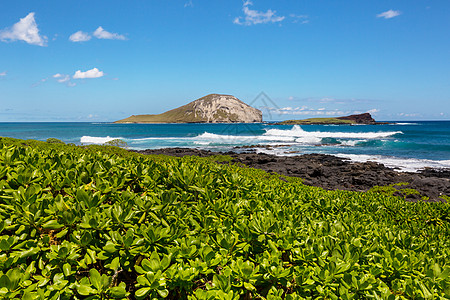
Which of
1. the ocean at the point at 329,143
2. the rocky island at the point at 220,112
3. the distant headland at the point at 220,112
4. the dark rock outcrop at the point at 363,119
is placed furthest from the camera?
the rocky island at the point at 220,112

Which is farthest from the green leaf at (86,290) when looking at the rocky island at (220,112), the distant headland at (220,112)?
the rocky island at (220,112)

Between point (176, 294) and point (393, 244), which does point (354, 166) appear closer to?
point (393, 244)

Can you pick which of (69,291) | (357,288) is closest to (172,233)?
(69,291)

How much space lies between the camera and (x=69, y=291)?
1.55m

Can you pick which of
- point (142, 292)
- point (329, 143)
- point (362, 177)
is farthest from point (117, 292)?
point (329, 143)

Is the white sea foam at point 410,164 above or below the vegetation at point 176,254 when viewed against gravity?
below

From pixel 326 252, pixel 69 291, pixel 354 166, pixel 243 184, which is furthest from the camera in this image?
pixel 354 166

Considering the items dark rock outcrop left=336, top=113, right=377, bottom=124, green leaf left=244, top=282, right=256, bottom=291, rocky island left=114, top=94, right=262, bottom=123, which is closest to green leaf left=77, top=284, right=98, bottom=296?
green leaf left=244, top=282, right=256, bottom=291

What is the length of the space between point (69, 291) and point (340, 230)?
241 cm

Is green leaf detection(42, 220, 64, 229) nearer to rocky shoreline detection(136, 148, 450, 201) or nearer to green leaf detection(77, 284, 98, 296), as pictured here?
green leaf detection(77, 284, 98, 296)

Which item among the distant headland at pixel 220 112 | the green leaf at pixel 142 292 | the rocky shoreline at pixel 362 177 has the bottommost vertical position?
the rocky shoreline at pixel 362 177

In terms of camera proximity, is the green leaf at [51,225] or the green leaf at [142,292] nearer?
the green leaf at [142,292]

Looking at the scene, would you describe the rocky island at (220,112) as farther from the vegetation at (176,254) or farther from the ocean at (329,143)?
the vegetation at (176,254)

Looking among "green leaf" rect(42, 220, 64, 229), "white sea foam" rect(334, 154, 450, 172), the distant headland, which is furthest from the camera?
the distant headland
